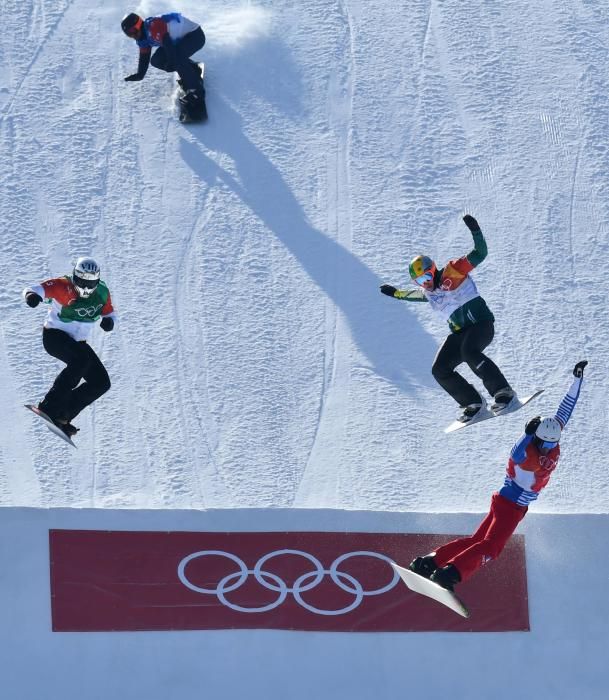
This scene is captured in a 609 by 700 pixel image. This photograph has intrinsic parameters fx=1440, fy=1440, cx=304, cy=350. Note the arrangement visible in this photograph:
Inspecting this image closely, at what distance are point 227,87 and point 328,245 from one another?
233 cm

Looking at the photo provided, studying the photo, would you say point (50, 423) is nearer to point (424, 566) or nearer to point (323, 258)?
point (424, 566)

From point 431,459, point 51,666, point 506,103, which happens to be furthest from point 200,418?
point 506,103

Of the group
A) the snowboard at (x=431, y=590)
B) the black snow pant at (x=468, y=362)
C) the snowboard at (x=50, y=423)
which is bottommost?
the snowboard at (x=431, y=590)

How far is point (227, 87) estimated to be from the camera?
14.2m

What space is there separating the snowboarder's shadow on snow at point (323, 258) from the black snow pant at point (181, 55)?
667 mm

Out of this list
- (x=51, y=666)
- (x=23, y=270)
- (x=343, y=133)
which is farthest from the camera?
(x=343, y=133)

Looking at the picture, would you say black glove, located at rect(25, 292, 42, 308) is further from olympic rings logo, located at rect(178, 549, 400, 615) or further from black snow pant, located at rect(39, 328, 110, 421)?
olympic rings logo, located at rect(178, 549, 400, 615)

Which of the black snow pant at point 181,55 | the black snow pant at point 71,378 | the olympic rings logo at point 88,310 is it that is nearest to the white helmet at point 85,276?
the olympic rings logo at point 88,310

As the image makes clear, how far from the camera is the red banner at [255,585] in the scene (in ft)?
31.7

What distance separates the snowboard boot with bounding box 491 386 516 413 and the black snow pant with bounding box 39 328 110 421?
2.84 metres

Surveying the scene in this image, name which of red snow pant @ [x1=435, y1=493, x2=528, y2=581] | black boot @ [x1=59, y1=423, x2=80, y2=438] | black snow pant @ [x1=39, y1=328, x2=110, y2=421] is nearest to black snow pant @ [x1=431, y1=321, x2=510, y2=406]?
red snow pant @ [x1=435, y1=493, x2=528, y2=581]

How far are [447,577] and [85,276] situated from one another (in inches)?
126

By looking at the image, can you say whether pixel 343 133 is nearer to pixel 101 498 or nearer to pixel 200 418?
pixel 200 418

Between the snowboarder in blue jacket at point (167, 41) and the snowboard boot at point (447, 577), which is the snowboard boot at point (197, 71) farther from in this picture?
the snowboard boot at point (447, 577)
